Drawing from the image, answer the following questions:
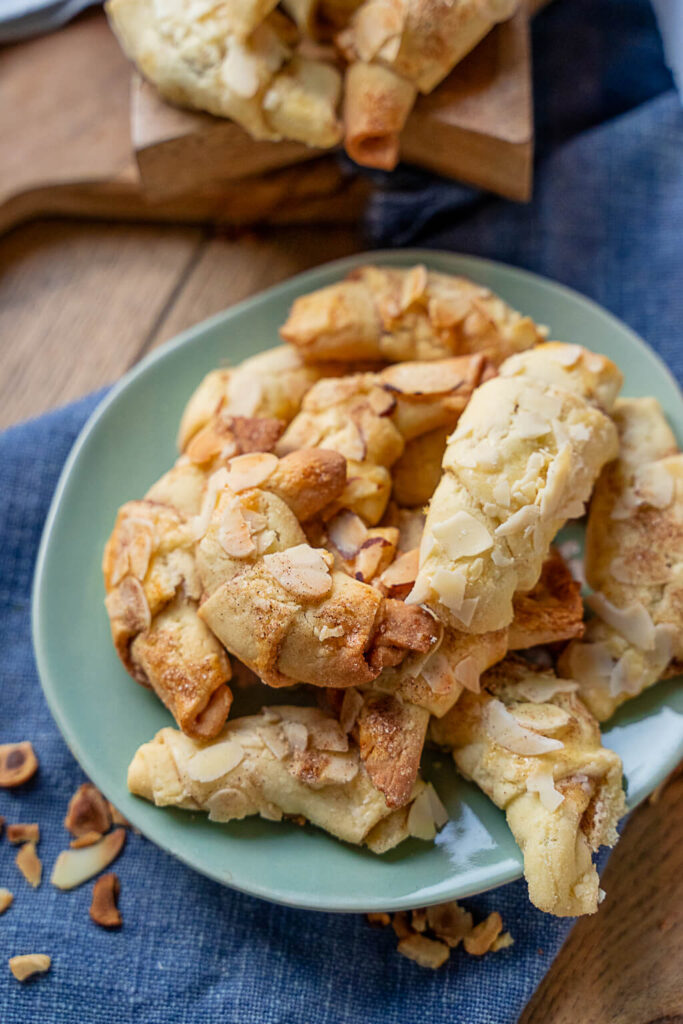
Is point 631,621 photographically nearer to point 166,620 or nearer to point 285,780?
point 285,780

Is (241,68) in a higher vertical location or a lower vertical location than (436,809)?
higher

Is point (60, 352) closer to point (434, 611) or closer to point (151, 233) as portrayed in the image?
point (151, 233)

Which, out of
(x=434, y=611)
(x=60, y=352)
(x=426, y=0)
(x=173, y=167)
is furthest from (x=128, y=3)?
(x=434, y=611)

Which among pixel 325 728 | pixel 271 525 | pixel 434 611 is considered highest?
pixel 271 525

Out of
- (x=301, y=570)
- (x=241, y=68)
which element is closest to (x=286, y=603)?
(x=301, y=570)

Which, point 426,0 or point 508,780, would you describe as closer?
point 508,780

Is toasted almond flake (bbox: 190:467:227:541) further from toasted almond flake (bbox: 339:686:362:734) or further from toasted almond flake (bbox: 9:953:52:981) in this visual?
toasted almond flake (bbox: 9:953:52:981)
